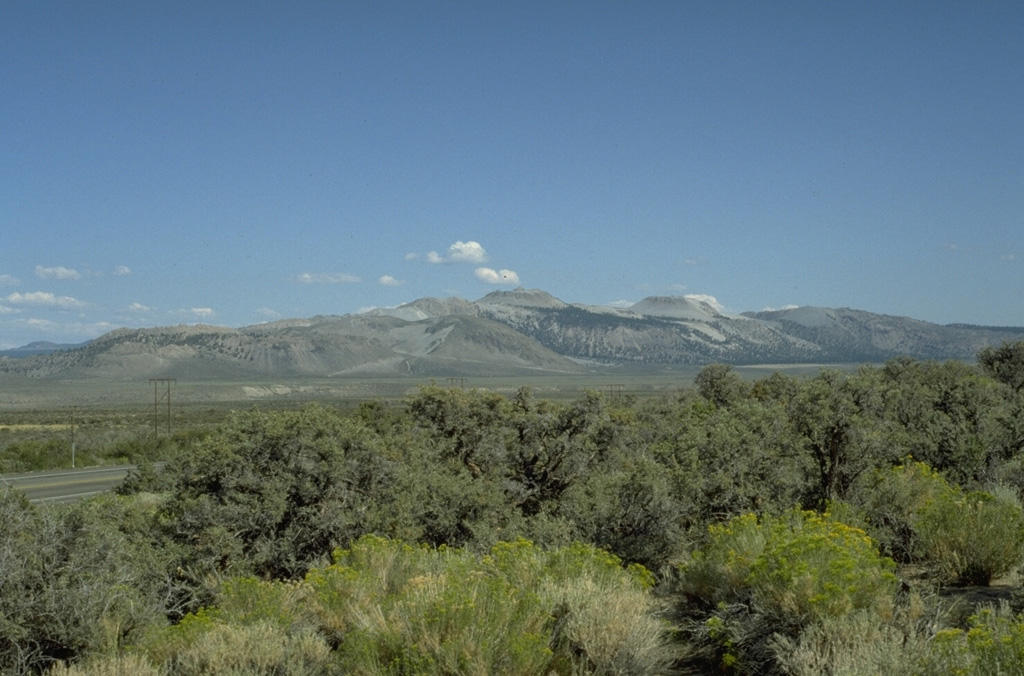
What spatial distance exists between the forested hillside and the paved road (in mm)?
12422

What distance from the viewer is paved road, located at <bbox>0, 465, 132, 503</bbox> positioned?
26375 millimetres

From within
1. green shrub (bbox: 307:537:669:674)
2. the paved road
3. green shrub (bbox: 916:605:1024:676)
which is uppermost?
green shrub (bbox: 916:605:1024:676)

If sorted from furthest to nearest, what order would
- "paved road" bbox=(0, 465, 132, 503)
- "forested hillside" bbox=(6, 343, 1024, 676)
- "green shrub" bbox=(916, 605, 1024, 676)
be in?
1. "paved road" bbox=(0, 465, 132, 503)
2. "forested hillside" bbox=(6, 343, 1024, 676)
3. "green shrub" bbox=(916, 605, 1024, 676)

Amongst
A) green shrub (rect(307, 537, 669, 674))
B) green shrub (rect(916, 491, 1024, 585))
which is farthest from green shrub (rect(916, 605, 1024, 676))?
green shrub (rect(916, 491, 1024, 585))

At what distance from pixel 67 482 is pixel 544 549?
2542 centimetres

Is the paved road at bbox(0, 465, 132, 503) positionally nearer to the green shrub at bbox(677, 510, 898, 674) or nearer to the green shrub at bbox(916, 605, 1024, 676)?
the green shrub at bbox(677, 510, 898, 674)

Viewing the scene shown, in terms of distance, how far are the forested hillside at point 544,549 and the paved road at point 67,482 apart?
12422mm

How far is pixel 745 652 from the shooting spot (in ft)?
23.2

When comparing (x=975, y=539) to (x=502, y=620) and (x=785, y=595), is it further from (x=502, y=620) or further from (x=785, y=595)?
(x=502, y=620)

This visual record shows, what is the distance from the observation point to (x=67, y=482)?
102 ft

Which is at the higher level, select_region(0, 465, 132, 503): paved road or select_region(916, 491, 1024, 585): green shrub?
select_region(916, 491, 1024, 585): green shrub

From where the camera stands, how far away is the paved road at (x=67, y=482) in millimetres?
26375

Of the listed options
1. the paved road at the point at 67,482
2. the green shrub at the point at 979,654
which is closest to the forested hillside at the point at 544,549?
the green shrub at the point at 979,654

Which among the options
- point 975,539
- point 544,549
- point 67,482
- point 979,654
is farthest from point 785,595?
point 67,482
